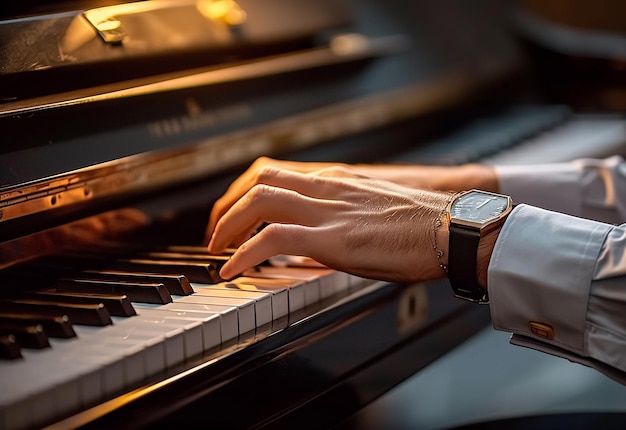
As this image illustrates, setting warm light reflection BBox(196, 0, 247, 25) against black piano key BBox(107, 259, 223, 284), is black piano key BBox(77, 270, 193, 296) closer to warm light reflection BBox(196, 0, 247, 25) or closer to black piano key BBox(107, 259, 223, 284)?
black piano key BBox(107, 259, 223, 284)

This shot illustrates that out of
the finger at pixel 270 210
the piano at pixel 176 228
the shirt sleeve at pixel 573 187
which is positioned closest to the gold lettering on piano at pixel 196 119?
the piano at pixel 176 228

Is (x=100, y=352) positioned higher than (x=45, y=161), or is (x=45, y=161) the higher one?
(x=45, y=161)

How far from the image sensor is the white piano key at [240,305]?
91cm

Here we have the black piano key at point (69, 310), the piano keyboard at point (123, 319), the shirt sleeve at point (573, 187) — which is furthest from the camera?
the shirt sleeve at point (573, 187)

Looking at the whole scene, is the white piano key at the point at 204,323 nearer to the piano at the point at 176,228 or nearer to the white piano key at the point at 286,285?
the piano at the point at 176,228

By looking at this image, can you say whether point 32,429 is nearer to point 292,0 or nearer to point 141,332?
point 141,332

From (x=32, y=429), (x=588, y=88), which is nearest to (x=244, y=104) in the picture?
(x=32, y=429)

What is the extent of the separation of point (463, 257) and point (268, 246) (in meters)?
0.24

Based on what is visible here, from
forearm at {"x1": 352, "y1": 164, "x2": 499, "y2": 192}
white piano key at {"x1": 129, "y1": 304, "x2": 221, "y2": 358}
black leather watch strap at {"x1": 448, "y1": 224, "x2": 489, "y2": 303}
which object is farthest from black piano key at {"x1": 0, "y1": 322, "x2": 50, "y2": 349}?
forearm at {"x1": 352, "y1": 164, "x2": 499, "y2": 192}

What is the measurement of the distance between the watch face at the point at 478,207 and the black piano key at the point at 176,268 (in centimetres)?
31

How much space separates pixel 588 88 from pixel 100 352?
5.99 feet

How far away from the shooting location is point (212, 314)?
0.87 metres

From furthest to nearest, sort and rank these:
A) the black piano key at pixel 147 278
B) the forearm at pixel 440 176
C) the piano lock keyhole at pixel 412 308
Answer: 1. the forearm at pixel 440 176
2. the piano lock keyhole at pixel 412 308
3. the black piano key at pixel 147 278

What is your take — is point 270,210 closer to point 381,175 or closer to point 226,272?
point 226,272
